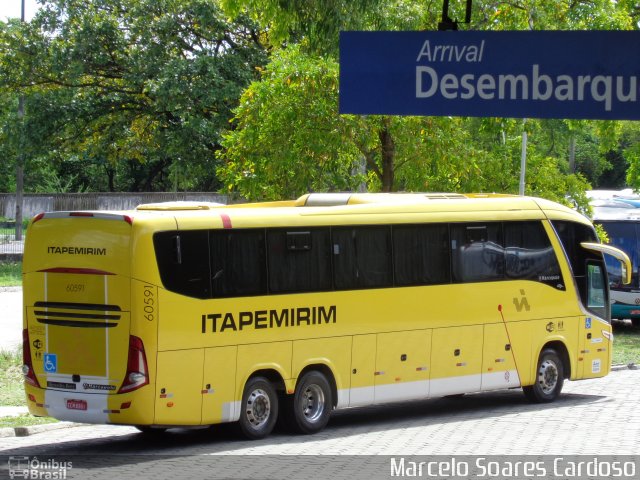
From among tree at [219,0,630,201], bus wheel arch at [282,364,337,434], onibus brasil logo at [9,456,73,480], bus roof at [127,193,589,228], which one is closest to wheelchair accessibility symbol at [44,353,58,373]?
onibus brasil logo at [9,456,73,480]

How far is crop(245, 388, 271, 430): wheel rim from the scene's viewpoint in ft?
52.5

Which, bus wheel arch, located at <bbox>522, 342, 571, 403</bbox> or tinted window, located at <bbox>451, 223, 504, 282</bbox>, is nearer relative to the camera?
tinted window, located at <bbox>451, 223, 504, 282</bbox>

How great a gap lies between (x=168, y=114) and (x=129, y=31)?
349cm

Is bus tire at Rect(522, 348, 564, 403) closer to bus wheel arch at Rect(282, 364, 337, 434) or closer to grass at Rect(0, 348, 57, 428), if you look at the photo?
bus wheel arch at Rect(282, 364, 337, 434)

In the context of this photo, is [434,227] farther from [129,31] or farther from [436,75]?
[129,31]

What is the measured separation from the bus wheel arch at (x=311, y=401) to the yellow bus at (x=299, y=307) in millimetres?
30

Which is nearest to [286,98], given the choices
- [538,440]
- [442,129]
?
[442,129]

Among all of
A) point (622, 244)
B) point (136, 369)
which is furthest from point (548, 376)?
point (622, 244)

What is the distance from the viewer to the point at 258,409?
52.8ft

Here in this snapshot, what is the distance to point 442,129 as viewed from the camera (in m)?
28.1

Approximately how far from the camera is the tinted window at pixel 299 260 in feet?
54.1

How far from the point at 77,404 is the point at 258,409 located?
239 centimetres

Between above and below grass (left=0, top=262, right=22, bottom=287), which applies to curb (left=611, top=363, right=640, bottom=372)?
below

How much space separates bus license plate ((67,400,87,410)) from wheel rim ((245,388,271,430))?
2.13 m
